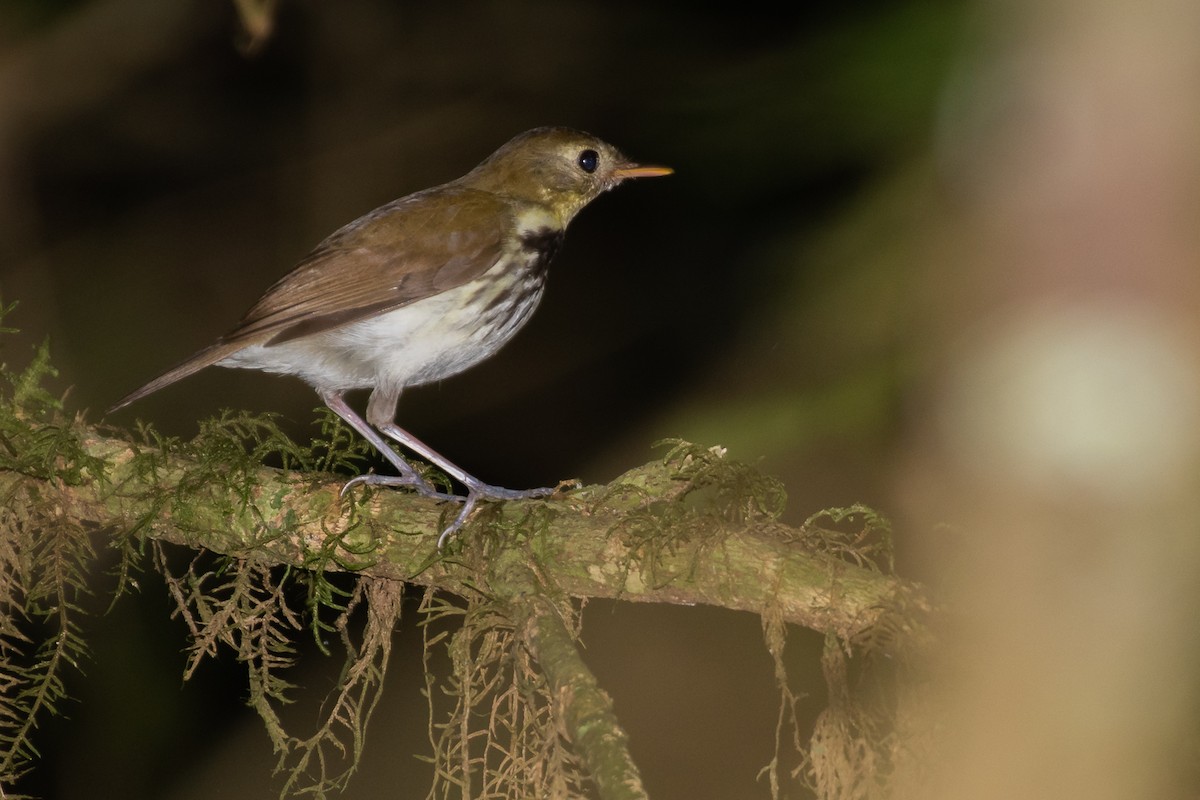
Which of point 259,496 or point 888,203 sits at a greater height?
point 888,203

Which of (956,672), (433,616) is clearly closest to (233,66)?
(433,616)

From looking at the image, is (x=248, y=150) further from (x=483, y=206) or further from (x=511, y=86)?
(x=483, y=206)

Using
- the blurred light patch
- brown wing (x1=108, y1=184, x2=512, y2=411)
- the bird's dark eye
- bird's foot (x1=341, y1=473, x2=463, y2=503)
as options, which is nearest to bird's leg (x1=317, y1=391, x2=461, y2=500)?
bird's foot (x1=341, y1=473, x2=463, y2=503)

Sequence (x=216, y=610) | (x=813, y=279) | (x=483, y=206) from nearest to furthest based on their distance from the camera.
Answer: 1. (x=813, y=279)
2. (x=216, y=610)
3. (x=483, y=206)

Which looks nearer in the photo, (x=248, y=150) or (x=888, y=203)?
(x=888, y=203)

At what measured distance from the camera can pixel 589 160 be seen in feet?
13.2

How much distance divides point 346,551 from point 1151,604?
7.17 ft

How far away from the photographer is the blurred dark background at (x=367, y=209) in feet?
14.2

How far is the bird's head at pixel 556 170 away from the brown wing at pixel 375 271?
224mm

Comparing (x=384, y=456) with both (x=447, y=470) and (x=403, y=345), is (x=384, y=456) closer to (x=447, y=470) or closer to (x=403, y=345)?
(x=447, y=470)

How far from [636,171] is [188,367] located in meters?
1.58

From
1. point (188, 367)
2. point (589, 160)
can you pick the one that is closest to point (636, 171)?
point (589, 160)

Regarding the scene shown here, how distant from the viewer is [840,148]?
279 centimetres

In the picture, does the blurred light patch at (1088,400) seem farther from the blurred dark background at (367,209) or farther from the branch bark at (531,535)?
the blurred dark background at (367,209)
